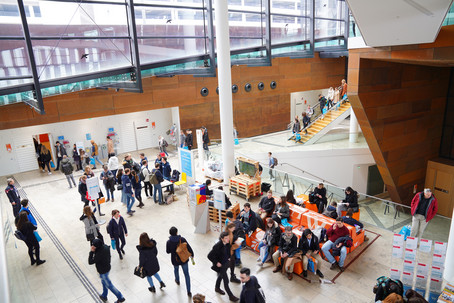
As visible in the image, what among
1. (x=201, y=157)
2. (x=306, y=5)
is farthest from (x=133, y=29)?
(x=306, y=5)

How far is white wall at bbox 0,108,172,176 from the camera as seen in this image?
1773 cm

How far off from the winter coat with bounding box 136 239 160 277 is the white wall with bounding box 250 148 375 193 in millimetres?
11739

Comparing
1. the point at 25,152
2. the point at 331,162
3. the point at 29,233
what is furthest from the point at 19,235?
the point at 331,162

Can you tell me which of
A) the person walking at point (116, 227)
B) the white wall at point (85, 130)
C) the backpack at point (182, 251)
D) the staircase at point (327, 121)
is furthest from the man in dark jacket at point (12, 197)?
the staircase at point (327, 121)

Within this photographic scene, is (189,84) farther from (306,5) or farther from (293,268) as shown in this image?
(293,268)

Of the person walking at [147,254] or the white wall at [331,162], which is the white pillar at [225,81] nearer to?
the white wall at [331,162]

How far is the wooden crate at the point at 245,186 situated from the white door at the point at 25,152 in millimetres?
12406

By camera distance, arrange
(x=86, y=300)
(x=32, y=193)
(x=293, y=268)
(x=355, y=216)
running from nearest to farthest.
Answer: (x=86, y=300), (x=293, y=268), (x=355, y=216), (x=32, y=193)

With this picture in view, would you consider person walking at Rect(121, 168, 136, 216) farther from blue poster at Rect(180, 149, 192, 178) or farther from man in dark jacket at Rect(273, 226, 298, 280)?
man in dark jacket at Rect(273, 226, 298, 280)

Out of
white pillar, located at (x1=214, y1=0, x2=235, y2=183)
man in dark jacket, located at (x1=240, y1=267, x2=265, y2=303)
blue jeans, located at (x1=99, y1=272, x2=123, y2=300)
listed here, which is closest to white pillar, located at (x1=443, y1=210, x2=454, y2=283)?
man in dark jacket, located at (x1=240, y1=267, x2=265, y2=303)

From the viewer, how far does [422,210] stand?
9.35 metres

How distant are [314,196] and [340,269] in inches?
118

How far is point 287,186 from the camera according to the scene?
1304 cm

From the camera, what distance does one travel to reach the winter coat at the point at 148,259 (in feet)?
22.8
